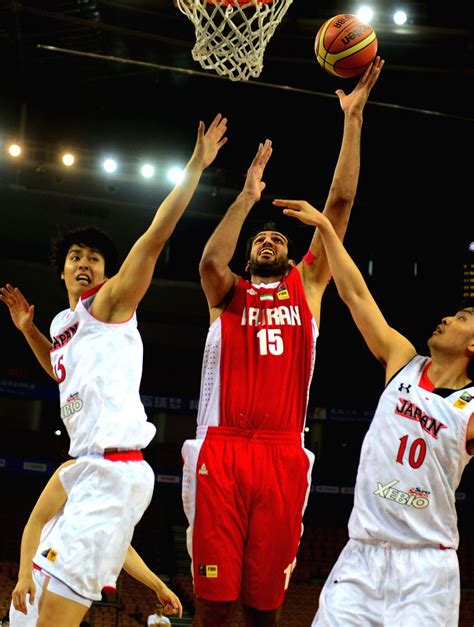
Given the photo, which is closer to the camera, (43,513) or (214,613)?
(43,513)

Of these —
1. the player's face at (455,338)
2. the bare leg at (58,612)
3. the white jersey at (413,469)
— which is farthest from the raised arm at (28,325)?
the player's face at (455,338)

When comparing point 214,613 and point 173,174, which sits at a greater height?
point 173,174

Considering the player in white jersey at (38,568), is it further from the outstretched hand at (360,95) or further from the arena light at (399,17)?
the arena light at (399,17)

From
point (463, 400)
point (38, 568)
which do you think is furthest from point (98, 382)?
point (463, 400)

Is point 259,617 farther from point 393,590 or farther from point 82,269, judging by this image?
point 82,269

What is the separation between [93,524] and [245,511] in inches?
35.8

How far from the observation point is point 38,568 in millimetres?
3650

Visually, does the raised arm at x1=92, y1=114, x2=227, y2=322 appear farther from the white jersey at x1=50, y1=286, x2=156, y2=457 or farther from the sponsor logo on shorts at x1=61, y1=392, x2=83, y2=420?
the sponsor logo on shorts at x1=61, y1=392, x2=83, y2=420

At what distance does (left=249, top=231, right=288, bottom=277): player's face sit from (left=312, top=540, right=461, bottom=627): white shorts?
5.67 ft

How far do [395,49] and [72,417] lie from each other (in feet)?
42.2

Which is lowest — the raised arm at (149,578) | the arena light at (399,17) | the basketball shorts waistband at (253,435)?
the raised arm at (149,578)

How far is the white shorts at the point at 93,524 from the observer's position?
3.56 m

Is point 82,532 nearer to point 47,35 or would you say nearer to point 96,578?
point 96,578

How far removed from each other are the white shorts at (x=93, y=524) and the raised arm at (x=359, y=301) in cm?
139
